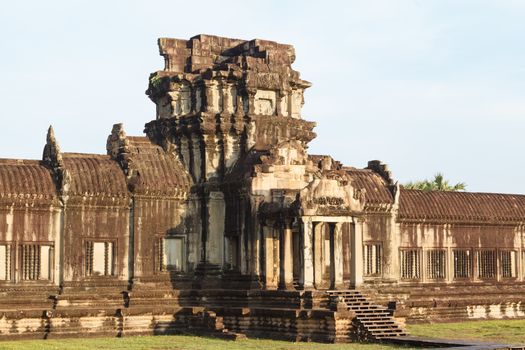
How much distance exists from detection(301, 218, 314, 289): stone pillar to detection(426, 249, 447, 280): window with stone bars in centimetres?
1024

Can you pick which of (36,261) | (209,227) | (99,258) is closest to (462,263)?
(209,227)

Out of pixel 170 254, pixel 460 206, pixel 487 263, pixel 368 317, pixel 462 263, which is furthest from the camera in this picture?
pixel 487 263

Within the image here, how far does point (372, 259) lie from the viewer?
39.9 metres

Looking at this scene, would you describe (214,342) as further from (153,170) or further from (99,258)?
(153,170)

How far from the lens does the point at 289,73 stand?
3753cm

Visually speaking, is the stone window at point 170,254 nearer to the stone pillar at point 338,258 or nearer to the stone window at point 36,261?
the stone window at point 36,261

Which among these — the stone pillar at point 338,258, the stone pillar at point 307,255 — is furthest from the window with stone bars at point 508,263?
the stone pillar at point 307,255

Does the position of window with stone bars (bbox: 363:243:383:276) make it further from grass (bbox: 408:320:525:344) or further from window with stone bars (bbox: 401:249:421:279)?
grass (bbox: 408:320:525:344)

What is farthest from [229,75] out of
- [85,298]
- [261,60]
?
[85,298]

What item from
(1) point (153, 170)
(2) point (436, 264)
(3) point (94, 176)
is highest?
(1) point (153, 170)

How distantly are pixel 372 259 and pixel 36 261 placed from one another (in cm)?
1328

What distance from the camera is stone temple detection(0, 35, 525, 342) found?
3272cm

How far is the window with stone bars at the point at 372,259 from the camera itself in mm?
39812

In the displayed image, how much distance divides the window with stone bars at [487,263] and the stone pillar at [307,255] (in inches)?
498
